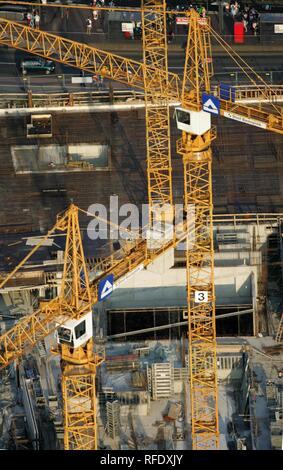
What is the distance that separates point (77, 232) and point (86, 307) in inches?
272

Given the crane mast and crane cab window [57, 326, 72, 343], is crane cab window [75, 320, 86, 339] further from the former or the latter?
crane cab window [57, 326, 72, 343]

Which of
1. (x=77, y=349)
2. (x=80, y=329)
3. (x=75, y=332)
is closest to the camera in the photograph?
(x=75, y=332)

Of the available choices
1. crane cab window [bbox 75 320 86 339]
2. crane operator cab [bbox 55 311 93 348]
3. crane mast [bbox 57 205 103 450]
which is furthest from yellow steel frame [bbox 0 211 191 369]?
crane cab window [bbox 75 320 86 339]

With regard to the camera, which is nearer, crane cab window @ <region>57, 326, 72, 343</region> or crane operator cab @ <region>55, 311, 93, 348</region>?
crane operator cab @ <region>55, 311, 93, 348</region>

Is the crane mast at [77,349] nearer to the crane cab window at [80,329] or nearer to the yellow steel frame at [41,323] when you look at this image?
the crane cab window at [80,329]

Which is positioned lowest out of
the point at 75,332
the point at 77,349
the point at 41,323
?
the point at 77,349

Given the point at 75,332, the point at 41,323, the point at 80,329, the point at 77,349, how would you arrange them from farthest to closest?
the point at 41,323 → the point at 77,349 → the point at 80,329 → the point at 75,332

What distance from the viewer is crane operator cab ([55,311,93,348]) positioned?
18675 centimetres

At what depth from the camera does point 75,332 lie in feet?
613

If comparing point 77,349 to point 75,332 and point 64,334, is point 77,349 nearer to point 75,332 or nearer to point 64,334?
point 64,334

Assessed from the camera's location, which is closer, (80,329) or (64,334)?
(64,334)

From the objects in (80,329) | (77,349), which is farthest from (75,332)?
(77,349)
